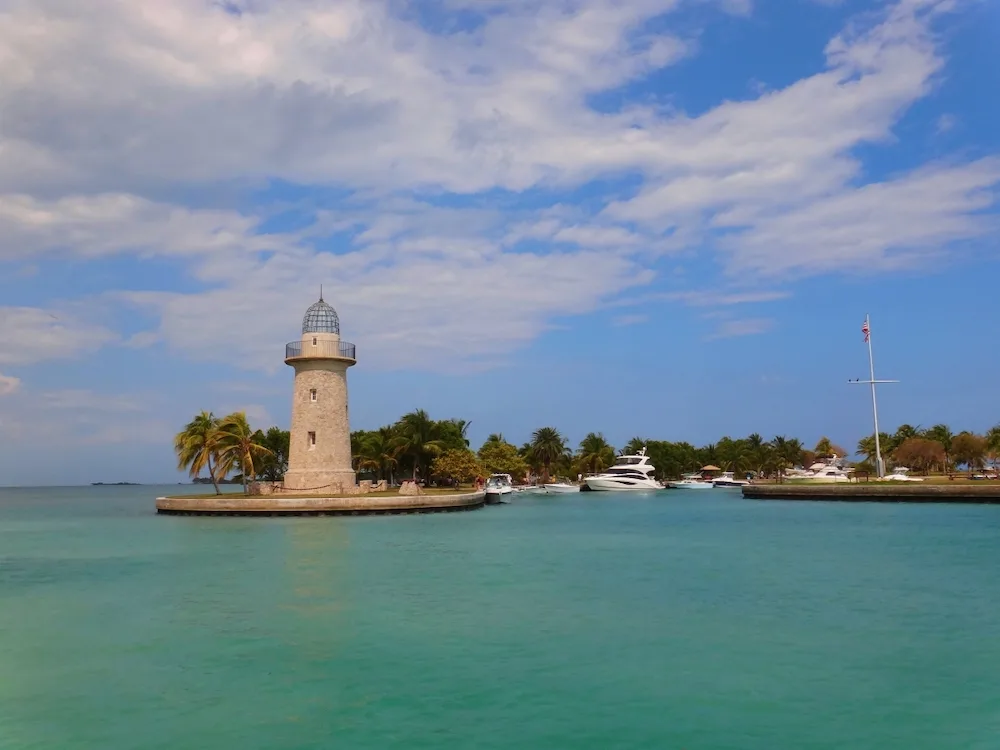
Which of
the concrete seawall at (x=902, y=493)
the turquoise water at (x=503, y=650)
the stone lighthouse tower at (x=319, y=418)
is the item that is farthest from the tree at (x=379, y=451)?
the turquoise water at (x=503, y=650)

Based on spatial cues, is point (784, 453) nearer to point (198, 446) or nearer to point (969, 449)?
point (969, 449)

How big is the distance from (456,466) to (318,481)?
79.0 ft

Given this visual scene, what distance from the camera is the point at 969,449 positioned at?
91.8 meters

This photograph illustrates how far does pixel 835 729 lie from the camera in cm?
1015

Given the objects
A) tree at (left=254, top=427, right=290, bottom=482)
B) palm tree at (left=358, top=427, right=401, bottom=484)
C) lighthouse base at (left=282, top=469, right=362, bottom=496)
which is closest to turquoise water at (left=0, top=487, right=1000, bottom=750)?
lighthouse base at (left=282, top=469, right=362, bottom=496)

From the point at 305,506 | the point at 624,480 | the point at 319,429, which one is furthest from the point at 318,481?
the point at 624,480

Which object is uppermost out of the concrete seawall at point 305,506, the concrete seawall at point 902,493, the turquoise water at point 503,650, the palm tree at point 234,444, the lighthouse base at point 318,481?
the palm tree at point 234,444

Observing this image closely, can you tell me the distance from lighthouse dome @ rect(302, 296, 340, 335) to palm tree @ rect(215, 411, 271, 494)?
29.1 ft

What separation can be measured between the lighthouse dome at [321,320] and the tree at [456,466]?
23.9 m

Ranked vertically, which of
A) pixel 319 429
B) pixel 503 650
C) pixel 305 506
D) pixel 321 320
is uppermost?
pixel 321 320

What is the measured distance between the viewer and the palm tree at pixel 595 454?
125m

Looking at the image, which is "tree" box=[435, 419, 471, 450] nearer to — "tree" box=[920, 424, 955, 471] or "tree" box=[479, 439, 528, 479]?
"tree" box=[479, 439, 528, 479]

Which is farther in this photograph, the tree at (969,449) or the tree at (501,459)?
the tree at (501,459)

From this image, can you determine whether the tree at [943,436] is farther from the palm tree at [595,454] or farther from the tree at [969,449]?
the palm tree at [595,454]
